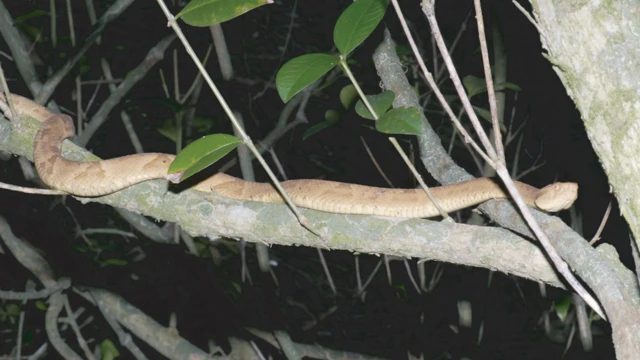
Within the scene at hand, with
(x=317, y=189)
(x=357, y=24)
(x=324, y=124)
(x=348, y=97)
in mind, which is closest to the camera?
(x=357, y=24)

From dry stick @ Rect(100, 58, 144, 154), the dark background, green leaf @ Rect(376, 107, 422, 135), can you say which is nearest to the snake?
green leaf @ Rect(376, 107, 422, 135)

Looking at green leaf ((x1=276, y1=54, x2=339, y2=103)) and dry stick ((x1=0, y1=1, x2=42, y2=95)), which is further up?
green leaf ((x1=276, y1=54, x2=339, y2=103))

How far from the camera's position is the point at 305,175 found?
19.5ft

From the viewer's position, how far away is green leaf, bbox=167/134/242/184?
1.77 m

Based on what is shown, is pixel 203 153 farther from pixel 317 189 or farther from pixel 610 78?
pixel 610 78

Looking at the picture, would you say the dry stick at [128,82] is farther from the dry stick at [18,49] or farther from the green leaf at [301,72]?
the green leaf at [301,72]

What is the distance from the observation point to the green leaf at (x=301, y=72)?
5.69ft

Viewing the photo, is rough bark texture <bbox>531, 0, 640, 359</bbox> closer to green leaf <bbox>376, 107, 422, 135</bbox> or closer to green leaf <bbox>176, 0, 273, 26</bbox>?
green leaf <bbox>376, 107, 422, 135</bbox>

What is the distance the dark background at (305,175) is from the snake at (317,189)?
1.22 metres

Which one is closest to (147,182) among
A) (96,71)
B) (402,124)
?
(402,124)

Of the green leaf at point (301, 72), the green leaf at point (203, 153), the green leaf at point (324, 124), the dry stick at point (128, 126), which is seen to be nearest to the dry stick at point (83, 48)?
the dry stick at point (128, 126)

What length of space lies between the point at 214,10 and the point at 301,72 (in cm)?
28

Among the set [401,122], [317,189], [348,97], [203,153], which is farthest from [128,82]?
[401,122]

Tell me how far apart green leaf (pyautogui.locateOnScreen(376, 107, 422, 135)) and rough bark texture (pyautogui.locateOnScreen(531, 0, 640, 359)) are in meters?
0.46
